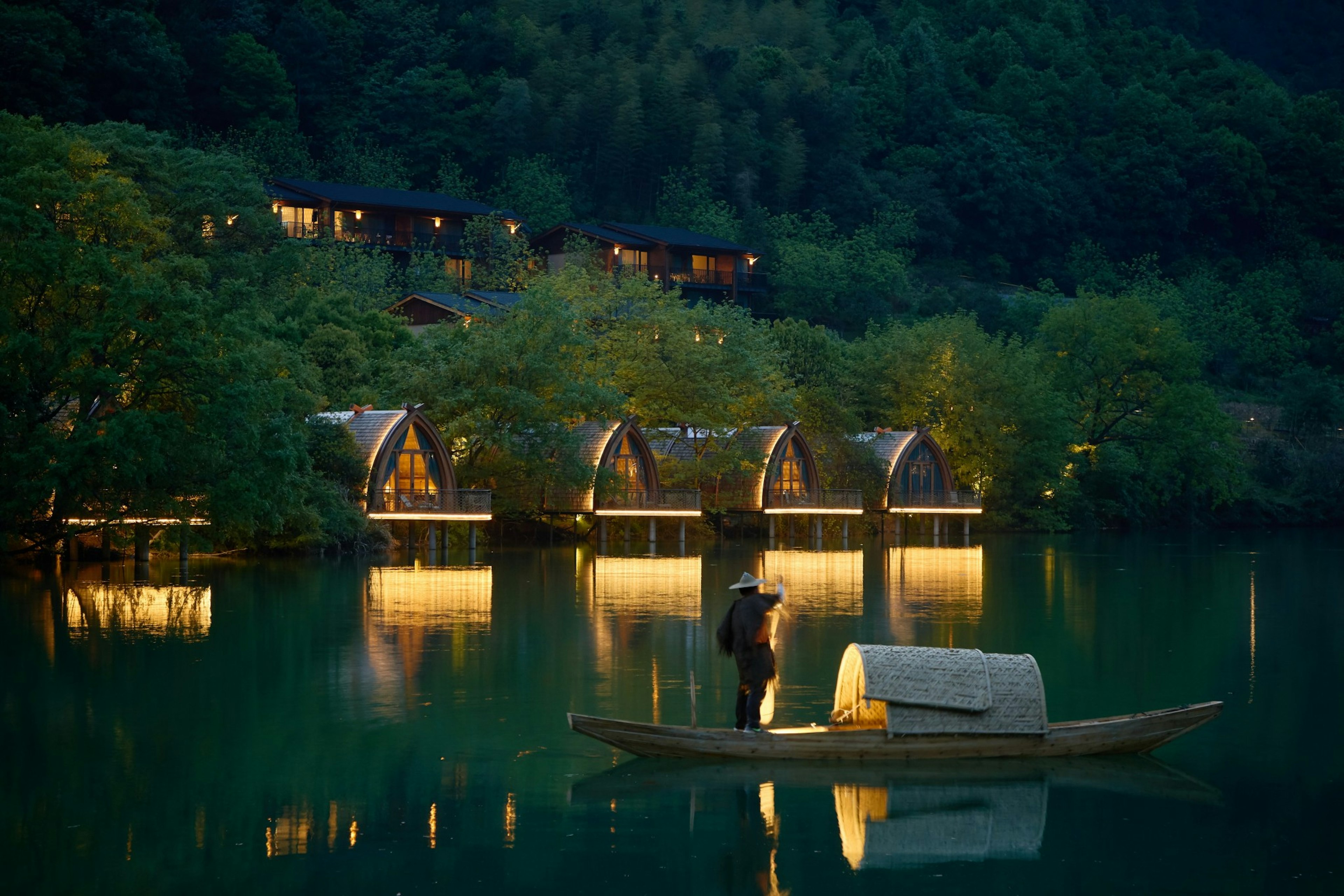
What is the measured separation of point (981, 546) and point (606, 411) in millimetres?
13429

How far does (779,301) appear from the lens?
88.7 metres

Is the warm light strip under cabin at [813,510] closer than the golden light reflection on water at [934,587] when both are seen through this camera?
No

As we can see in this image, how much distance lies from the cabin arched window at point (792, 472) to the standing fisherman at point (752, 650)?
4094 centimetres

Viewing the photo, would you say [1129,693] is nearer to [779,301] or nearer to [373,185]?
[779,301]

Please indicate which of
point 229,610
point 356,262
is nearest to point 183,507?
point 229,610

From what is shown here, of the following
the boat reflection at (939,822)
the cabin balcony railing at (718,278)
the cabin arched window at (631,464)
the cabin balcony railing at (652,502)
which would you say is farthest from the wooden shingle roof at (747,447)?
the boat reflection at (939,822)

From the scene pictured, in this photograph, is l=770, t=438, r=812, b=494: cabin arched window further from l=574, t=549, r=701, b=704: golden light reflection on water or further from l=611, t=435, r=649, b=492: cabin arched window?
l=574, t=549, r=701, b=704: golden light reflection on water

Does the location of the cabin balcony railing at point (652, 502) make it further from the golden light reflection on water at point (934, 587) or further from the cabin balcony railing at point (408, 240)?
the cabin balcony railing at point (408, 240)

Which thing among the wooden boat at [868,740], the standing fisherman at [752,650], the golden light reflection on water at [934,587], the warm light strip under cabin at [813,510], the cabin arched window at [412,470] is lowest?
the wooden boat at [868,740]

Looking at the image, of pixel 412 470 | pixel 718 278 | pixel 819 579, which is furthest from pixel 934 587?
pixel 718 278

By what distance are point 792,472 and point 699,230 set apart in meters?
42.8

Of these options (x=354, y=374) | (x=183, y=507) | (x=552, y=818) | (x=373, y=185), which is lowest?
(x=552, y=818)

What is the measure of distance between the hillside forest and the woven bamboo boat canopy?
2160cm

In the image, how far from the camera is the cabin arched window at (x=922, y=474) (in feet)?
197
